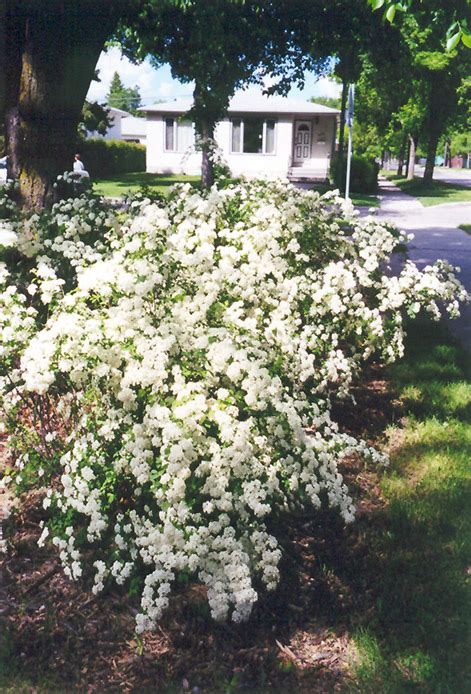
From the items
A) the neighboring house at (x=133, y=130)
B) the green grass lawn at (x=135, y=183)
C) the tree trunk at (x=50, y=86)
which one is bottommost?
the green grass lawn at (x=135, y=183)

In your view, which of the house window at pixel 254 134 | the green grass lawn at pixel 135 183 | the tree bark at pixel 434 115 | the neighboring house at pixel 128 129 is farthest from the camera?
the neighboring house at pixel 128 129

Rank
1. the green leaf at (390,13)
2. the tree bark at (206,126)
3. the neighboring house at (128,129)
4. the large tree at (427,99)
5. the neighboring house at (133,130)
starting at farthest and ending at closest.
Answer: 1. the neighboring house at (133,130)
2. the neighboring house at (128,129)
3. the large tree at (427,99)
4. the tree bark at (206,126)
5. the green leaf at (390,13)

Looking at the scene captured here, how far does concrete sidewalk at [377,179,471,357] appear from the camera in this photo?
29.8 ft

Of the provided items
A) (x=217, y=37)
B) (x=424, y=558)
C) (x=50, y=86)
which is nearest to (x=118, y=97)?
(x=217, y=37)

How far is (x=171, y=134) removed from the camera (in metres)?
39.5

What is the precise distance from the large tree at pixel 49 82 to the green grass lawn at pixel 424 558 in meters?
3.62

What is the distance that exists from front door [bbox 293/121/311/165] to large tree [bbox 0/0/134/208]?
32.8 metres

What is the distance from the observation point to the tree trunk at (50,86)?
613 centimetres

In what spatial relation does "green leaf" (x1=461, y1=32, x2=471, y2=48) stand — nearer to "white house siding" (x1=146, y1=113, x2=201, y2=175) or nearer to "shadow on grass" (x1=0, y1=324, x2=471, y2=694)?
"shadow on grass" (x1=0, y1=324, x2=471, y2=694)

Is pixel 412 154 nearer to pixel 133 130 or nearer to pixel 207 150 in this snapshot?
pixel 207 150

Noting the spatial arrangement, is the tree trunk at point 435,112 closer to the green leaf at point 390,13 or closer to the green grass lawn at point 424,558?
the green grass lawn at point 424,558

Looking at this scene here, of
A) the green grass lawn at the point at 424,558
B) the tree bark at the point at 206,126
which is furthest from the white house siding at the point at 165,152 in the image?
the green grass lawn at the point at 424,558

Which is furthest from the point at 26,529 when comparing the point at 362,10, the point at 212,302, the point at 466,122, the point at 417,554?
the point at 466,122

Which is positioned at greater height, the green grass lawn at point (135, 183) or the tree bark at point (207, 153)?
the tree bark at point (207, 153)
